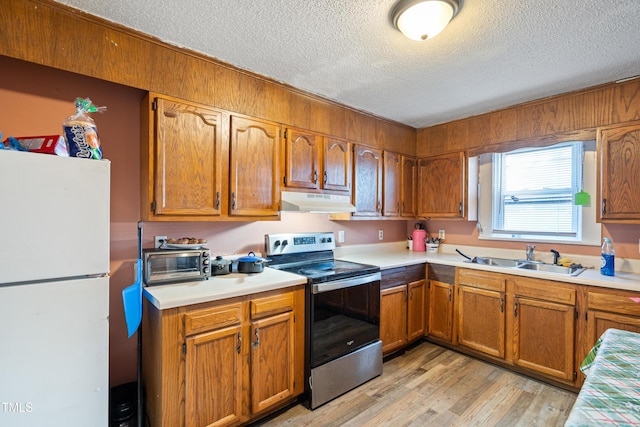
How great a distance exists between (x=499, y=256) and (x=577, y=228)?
0.70 metres

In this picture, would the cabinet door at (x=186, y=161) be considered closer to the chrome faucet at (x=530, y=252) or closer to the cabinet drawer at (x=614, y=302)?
the cabinet drawer at (x=614, y=302)

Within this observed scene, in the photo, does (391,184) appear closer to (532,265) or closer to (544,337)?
(532,265)

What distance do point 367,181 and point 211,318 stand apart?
1.99 m

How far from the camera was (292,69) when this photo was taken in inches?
86.7

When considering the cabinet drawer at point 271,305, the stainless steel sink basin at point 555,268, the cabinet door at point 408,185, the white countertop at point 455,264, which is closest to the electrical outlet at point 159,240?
the cabinet drawer at point 271,305

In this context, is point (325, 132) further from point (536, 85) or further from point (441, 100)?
point (536, 85)

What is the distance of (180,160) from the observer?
1.94 meters

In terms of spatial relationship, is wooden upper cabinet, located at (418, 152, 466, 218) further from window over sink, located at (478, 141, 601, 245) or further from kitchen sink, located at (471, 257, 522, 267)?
kitchen sink, located at (471, 257, 522, 267)

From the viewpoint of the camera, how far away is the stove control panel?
2555 mm

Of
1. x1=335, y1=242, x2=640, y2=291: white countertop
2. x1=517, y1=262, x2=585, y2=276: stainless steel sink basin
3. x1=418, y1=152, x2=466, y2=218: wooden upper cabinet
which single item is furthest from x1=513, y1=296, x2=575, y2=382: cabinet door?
x1=418, y1=152, x2=466, y2=218: wooden upper cabinet

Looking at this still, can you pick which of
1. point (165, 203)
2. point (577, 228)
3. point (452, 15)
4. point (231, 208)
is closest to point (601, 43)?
point (452, 15)

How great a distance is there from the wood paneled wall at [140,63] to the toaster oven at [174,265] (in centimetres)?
100

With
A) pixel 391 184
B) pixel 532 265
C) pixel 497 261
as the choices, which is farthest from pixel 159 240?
pixel 532 265

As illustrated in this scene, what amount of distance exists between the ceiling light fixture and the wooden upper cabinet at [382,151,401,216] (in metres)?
1.67
